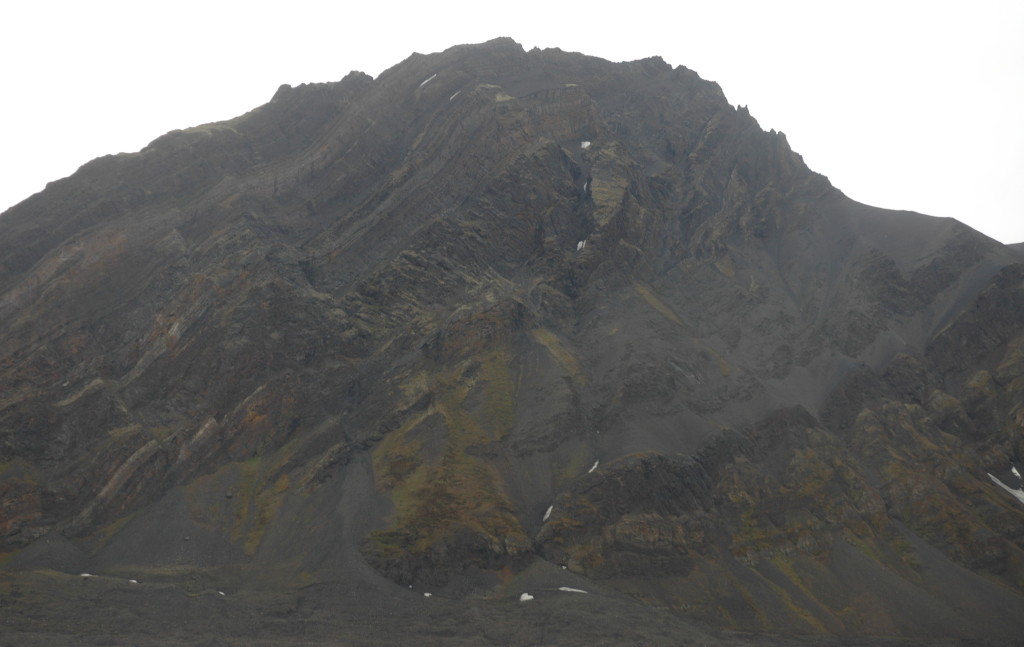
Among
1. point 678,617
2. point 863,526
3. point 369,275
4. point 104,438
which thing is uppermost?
point 369,275

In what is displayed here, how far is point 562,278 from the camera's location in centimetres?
11700

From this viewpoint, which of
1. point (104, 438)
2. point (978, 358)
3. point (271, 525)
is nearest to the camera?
Answer: point (271, 525)

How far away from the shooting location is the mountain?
2768 inches

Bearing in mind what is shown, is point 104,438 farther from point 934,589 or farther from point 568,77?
point 568,77

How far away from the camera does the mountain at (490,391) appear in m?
70.3

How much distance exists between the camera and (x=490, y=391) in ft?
316

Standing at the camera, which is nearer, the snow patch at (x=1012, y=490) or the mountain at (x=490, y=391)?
the mountain at (x=490, y=391)

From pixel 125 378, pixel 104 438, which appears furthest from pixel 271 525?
pixel 125 378

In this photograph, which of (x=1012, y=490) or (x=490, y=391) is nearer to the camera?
(x=1012, y=490)

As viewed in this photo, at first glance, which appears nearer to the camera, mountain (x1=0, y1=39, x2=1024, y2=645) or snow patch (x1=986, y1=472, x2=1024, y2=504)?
mountain (x1=0, y1=39, x2=1024, y2=645)

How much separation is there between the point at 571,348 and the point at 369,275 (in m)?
35.0

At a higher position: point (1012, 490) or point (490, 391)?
point (490, 391)

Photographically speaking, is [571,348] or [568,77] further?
[568,77]

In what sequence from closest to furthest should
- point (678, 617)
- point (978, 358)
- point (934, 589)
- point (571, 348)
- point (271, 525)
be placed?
point (678, 617)
point (934, 589)
point (271, 525)
point (978, 358)
point (571, 348)
